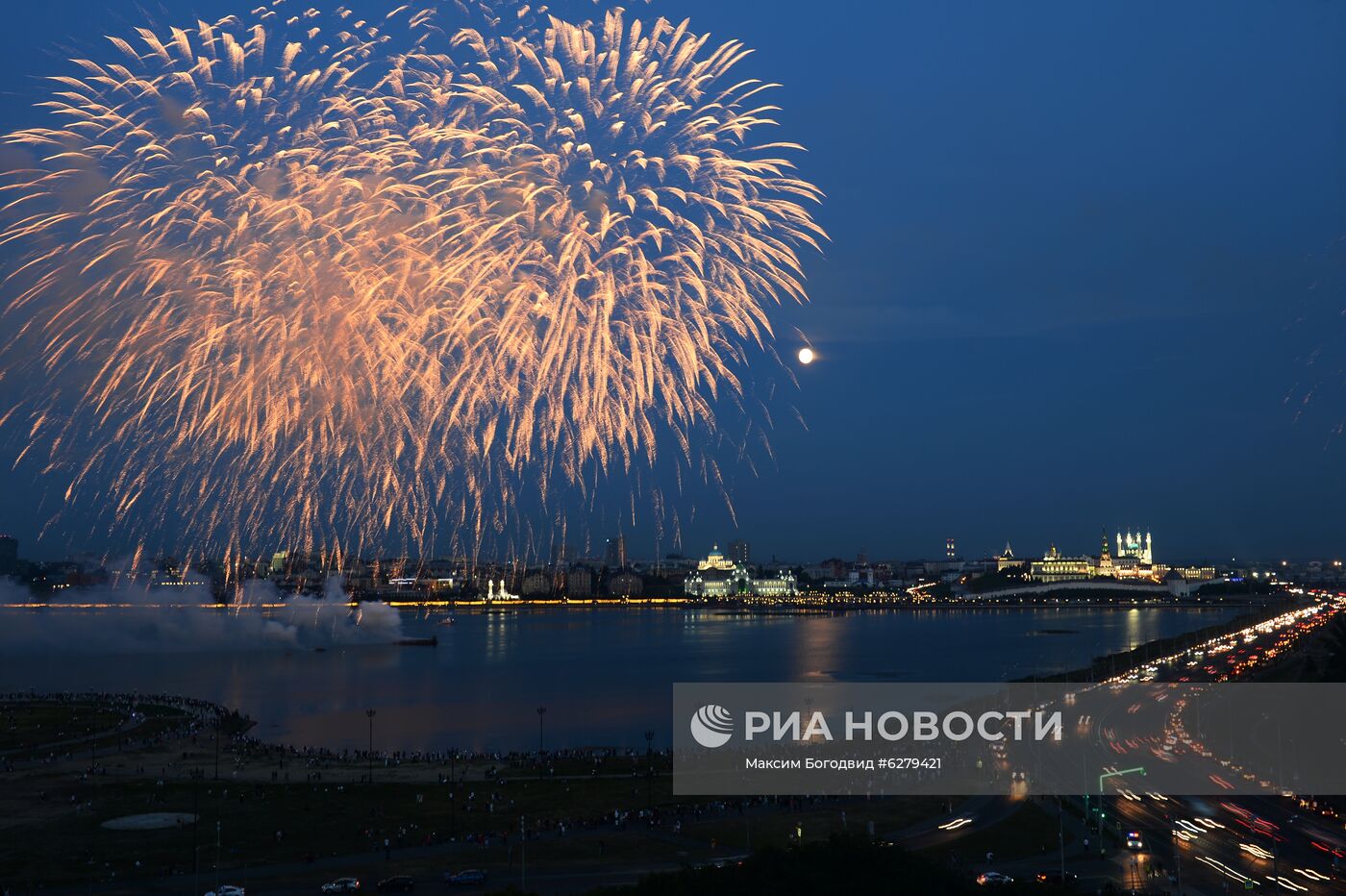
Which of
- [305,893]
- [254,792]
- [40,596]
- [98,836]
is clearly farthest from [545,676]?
[40,596]

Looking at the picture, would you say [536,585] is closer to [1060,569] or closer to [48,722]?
[1060,569]

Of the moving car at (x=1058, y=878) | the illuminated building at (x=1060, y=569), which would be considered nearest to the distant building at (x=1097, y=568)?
the illuminated building at (x=1060, y=569)

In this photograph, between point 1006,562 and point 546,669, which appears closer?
point 546,669

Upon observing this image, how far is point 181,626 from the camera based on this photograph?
63094 mm

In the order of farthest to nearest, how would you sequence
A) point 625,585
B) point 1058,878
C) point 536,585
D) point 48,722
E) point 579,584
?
point 579,584, point 536,585, point 625,585, point 48,722, point 1058,878

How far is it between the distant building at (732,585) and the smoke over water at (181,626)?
50.9m

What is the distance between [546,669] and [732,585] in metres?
81.0

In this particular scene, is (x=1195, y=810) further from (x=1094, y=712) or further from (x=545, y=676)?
Result: (x=545, y=676)

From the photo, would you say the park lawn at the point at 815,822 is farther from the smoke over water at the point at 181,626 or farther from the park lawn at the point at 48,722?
the smoke over water at the point at 181,626

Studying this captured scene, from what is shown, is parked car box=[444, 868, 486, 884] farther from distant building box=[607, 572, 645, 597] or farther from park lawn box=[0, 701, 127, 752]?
distant building box=[607, 572, 645, 597]

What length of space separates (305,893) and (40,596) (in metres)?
94.6

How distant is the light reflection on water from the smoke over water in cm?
261

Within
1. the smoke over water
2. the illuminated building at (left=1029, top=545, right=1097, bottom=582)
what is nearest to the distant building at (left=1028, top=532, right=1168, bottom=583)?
the illuminated building at (left=1029, top=545, right=1097, bottom=582)

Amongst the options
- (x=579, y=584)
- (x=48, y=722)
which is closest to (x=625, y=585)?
(x=579, y=584)
